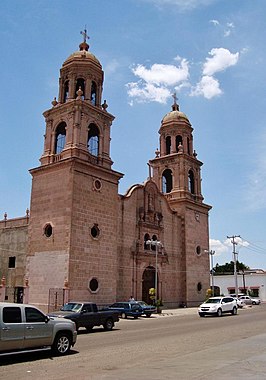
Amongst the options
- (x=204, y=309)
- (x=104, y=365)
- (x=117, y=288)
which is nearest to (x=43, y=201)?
(x=117, y=288)

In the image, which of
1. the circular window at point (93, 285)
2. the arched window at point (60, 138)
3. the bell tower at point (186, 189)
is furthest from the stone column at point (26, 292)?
the bell tower at point (186, 189)

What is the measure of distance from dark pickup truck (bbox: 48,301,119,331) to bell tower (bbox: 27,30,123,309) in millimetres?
8209

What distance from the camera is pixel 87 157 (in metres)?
32.1

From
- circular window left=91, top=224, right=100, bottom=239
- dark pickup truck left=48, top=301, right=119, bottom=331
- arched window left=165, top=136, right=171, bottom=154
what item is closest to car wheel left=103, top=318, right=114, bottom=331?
dark pickup truck left=48, top=301, right=119, bottom=331

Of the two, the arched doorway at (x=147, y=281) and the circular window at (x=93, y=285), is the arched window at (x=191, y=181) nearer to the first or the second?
the arched doorway at (x=147, y=281)

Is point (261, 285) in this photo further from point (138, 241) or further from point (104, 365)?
point (104, 365)

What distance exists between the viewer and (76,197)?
30.1 metres

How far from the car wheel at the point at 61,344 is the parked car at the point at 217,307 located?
1914cm

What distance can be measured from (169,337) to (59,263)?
14.3 m

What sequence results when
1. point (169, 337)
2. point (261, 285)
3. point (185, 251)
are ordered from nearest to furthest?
point (169, 337) < point (185, 251) < point (261, 285)

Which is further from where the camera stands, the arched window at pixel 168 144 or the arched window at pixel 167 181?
the arched window at pixel 168 144

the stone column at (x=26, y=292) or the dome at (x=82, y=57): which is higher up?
the dome at (x=82, y=57)

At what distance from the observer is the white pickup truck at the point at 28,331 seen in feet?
34.2

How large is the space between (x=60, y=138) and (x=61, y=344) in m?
24.0
